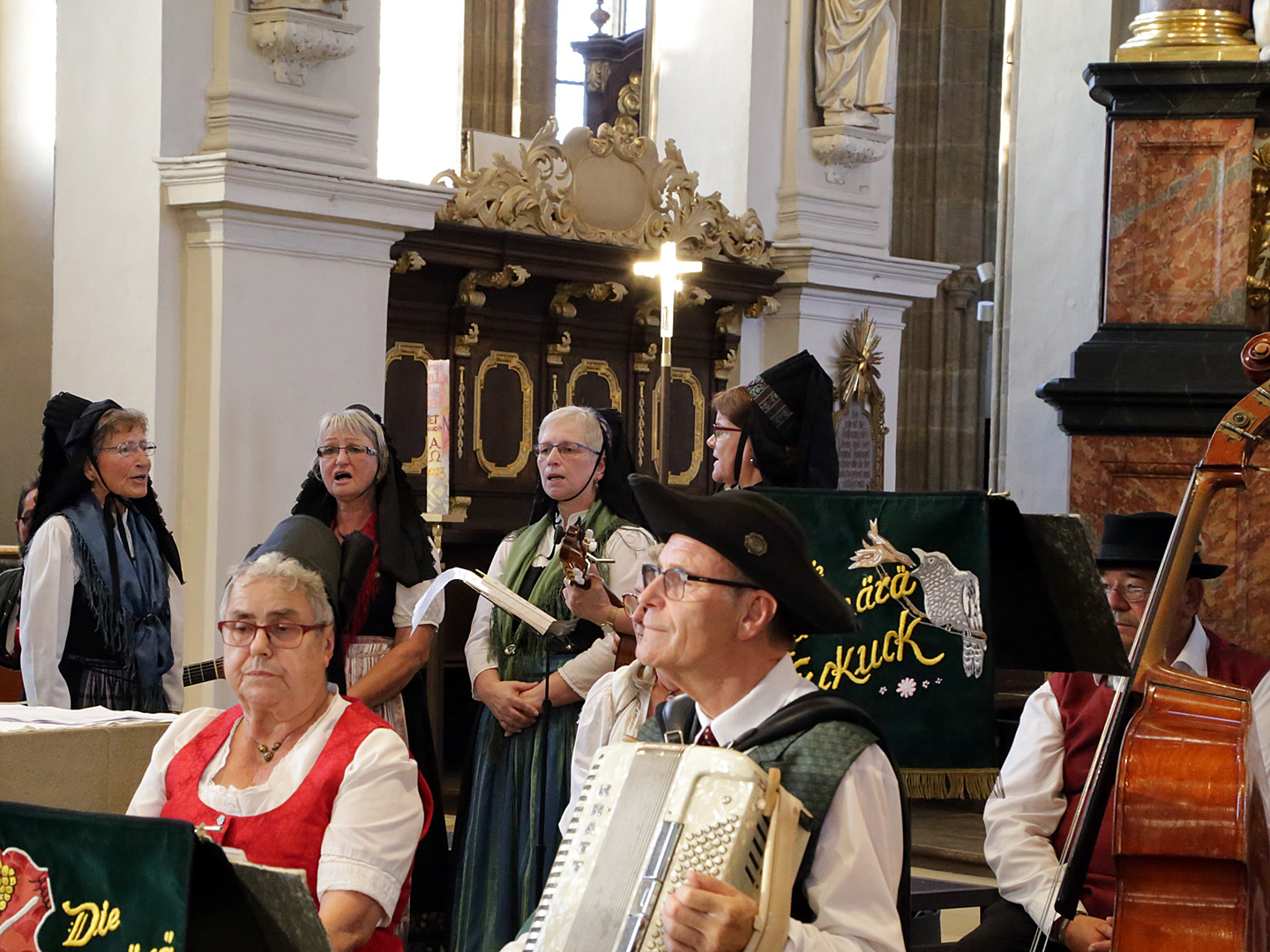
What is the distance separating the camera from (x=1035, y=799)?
3.68 meters

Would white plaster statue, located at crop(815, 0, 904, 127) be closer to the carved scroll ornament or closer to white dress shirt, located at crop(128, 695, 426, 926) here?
the carved scroll ornament

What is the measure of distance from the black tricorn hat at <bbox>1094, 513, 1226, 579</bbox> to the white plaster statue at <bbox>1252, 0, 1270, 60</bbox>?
2.55m

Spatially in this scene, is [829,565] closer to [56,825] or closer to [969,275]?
[56,825]

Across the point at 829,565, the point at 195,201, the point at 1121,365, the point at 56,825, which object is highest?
the point at 195,201

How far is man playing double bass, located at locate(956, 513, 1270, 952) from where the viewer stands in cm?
360

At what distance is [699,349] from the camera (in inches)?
383

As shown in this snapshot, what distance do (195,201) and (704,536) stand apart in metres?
4.98

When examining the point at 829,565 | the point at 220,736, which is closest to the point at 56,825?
Answer: the point at 220,736

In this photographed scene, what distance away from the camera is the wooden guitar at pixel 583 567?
13.7ft

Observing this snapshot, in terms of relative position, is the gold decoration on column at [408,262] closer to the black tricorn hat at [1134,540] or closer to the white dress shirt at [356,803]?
the black tricorn hat at [1134,540]

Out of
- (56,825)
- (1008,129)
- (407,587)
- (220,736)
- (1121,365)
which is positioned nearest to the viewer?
(56,825)

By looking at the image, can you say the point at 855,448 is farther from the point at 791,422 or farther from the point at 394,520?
the point at 394,520

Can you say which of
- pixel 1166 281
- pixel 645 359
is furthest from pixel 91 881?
pixel 645 359

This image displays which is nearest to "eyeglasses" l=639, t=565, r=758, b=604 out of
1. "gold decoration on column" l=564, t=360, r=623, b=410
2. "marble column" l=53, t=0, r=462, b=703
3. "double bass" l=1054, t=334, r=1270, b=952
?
"double bass" l=1054, t=334, r=1270, b=952
